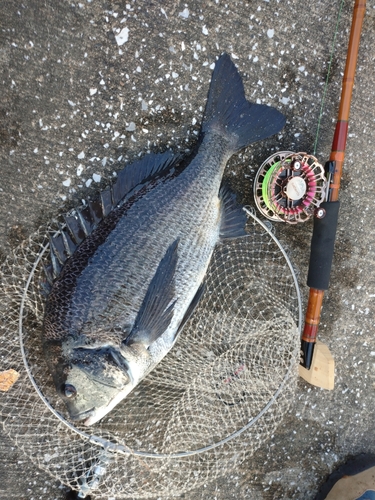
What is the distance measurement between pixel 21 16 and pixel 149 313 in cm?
168

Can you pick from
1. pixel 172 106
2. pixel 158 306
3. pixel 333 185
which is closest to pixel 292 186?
pixel 333 185

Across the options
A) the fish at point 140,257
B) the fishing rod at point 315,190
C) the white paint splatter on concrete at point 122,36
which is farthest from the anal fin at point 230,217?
the white paint splatter on concrete at point 122,36

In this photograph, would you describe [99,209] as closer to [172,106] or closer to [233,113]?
[172,106]

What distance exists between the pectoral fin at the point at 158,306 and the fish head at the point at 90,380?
0.40 ft

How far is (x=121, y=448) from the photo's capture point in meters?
2.02

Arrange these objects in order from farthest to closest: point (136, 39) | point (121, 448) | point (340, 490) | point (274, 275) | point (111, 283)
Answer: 1. point (340, 490)
2. point (274, 275)
3. point (136, 39)
4. point (121, 448)
5. point (111, 283)

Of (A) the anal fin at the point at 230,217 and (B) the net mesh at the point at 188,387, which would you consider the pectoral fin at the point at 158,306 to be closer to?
(A) the anal fin at the point at 230,217

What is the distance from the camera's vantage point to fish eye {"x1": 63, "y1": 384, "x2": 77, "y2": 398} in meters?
1.64

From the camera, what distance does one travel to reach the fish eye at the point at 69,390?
1644mm

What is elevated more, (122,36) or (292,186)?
(122,36)

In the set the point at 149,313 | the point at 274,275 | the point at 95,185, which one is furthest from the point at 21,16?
the point at 274,275

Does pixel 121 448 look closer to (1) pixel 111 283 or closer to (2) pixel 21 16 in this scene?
(1) pixel 111 283

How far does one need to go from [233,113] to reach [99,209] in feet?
2.94

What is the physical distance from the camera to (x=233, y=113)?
2117 millimetres
